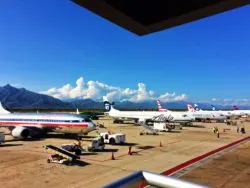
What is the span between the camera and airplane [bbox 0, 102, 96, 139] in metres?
40.5

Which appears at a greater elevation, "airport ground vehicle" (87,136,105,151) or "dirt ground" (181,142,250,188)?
"airport ground vehicle" (87,136,105,151)

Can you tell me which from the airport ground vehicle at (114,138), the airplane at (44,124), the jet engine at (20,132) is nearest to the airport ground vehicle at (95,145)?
the airport ground vehicle at (114,138)

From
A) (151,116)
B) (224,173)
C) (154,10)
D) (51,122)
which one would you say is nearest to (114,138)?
(51,122)

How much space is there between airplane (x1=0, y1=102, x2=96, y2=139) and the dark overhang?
3626 cm

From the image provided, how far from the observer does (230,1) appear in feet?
12.4

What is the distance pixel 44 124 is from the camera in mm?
43781

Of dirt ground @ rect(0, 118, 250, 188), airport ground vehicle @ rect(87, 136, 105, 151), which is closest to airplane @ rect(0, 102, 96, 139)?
dirt ground @ rect(0, 118, 250, 188)

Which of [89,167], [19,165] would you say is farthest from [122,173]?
[19,165]

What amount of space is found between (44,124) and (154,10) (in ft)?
138

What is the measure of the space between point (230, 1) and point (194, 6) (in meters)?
0.53

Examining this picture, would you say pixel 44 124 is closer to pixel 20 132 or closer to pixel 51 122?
pixel 51 122

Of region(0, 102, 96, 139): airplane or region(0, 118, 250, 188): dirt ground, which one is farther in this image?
region(0, 102, 96, 139): airplane

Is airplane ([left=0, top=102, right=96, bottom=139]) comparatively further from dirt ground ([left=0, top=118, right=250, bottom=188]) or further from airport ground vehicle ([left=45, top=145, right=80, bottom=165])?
airport ground vehicle ([left=45, top=145, right=80, bottom=165])

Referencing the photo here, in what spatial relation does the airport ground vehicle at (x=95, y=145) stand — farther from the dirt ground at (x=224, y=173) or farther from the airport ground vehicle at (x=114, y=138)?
the dirt ground at (x=224, y=173)
